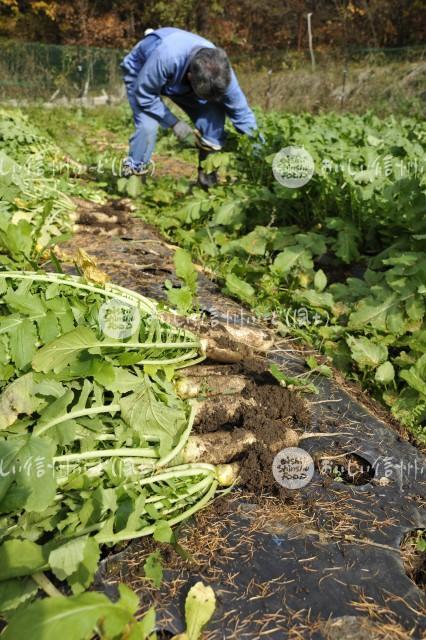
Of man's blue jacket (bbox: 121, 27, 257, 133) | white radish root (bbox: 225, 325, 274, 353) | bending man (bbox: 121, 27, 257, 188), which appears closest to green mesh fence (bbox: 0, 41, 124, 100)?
man's blue jacket (bbox: 121, 27, 257, 133)

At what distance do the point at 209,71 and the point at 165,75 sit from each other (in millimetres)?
635

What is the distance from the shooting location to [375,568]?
1977mm

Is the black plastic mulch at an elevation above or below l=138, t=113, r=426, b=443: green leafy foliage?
below

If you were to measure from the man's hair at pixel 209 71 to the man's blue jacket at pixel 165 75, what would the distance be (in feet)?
0.83

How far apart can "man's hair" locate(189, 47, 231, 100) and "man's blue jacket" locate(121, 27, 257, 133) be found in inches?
9.9

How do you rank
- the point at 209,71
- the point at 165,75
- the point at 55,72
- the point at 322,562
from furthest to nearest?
the point at 55,72, the point at 165,75, the point at 209,71, the point at 322,562

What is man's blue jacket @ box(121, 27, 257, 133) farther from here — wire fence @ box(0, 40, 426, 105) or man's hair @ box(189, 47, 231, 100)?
wire fence @ box(0, 40, 426, 105)

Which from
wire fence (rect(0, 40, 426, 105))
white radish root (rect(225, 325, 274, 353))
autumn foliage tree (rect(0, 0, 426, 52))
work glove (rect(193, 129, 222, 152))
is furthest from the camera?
autumn foliage tree (rect(0, 0, 426, 52))

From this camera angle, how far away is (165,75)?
6648mm

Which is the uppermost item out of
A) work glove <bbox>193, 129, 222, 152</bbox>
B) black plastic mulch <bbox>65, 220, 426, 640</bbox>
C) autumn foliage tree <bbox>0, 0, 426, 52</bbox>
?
autumn foliage tree <bbox>0, 0, 426, 52</bbox>

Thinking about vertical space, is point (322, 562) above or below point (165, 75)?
below

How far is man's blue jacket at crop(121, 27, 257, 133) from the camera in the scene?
21.6 feet

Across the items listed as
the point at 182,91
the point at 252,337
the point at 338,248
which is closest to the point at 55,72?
the point at 182,91

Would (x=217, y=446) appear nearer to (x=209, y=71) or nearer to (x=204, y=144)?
(x=209, y=71)
